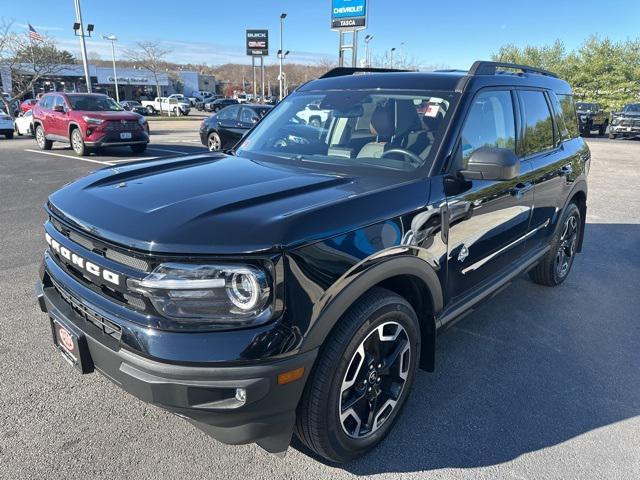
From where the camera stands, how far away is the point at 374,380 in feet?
7.95

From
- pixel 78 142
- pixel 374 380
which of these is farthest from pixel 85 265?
pixel 78 142

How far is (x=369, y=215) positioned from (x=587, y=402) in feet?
6.53

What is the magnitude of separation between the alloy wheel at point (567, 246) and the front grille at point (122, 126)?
11601mm

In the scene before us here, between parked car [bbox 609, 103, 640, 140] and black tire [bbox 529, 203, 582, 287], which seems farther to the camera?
parked car [bbox 609, 103, 640, 140]

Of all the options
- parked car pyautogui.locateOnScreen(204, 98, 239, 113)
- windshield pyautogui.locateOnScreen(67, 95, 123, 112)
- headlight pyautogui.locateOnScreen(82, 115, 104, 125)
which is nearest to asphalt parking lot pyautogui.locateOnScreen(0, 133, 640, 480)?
headlight pyautogui.locateOnScreen(82, 115, 104, 125)

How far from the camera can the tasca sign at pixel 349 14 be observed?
23891mm

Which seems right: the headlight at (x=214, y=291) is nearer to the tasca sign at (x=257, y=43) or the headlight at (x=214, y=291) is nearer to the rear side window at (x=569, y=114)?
the rear side window at (x=569, y=114)

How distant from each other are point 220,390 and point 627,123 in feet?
90.6

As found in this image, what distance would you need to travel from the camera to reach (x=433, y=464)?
2.43m

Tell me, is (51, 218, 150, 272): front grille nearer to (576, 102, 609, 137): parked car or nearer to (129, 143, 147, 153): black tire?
(129, 143, 147, 153): black tire

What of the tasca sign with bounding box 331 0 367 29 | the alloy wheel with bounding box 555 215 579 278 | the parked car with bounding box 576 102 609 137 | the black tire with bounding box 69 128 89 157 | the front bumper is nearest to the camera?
the front bumper

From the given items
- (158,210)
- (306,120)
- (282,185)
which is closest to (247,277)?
(158,210)

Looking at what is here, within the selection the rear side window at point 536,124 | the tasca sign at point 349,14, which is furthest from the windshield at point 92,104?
the tasca sign at point 349,14

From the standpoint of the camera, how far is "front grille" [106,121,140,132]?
42.0 feet
